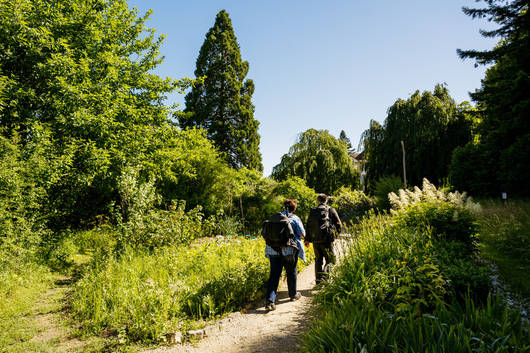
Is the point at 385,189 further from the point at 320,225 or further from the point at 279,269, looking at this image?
the point at 279,269

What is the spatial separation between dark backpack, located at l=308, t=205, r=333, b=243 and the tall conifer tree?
16545mm

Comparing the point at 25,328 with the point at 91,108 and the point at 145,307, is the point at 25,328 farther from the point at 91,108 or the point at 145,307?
the point at 91,108

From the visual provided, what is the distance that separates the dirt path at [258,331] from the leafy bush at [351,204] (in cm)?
1218

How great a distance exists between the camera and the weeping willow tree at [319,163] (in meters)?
18.4

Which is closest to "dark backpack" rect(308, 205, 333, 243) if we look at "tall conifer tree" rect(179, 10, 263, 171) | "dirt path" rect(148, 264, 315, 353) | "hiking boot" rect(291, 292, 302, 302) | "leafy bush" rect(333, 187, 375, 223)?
"hiking boot" rect(291, 292, 302, 302)

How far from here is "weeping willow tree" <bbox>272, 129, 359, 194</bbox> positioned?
60.4 feet

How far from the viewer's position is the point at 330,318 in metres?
2.58

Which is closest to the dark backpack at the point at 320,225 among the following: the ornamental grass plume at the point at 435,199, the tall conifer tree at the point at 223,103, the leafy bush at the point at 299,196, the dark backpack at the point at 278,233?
the dark backpack at the point at 278,233

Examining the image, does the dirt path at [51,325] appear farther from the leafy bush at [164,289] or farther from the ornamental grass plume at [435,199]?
the ornamental grass plume at [435,199]

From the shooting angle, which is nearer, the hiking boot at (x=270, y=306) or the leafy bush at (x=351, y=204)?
the hiking boot at (x=270, y=306)

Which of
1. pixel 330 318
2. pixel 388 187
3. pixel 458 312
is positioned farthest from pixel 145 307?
pixel 388 187

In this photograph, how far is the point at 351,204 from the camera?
16.2 metres

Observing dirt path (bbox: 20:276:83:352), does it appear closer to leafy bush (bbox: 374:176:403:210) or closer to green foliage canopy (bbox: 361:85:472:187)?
leafy bush (bbox: 374:176:403:210)

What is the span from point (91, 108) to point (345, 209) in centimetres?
1384
